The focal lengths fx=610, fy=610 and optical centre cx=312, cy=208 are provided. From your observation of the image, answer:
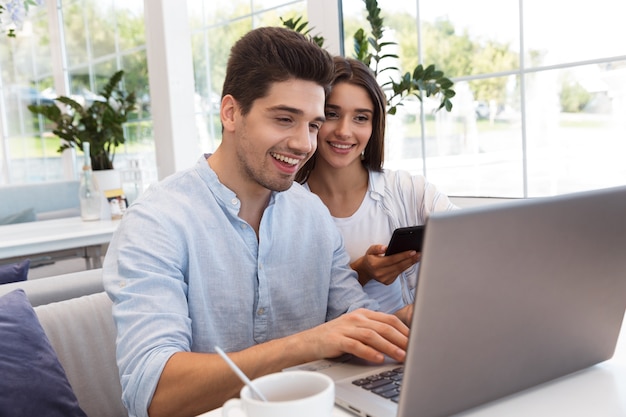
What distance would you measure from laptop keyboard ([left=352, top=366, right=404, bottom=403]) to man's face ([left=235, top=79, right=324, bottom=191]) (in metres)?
0.57

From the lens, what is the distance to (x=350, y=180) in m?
1.97

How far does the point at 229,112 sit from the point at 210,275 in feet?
1.31

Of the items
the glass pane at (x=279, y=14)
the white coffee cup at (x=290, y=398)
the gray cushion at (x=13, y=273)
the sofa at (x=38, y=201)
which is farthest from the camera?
the sofa at (x=38, y=201)

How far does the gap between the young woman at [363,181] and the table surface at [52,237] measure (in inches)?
66.3

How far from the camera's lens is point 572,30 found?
2092 mm

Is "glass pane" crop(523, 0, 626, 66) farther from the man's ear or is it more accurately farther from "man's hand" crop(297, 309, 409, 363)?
"man's hand" crop(297, 309, 409, 363)

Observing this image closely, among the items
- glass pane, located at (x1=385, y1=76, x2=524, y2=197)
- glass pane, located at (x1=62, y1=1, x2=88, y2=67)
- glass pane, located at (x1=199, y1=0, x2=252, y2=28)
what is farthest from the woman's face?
glass pane, located at (x1=62, y1=1, x2=88, y2=67)

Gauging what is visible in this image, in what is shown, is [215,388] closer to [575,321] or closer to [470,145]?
[575,321]

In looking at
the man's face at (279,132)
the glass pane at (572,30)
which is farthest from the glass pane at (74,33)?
the man's face at (279,132)

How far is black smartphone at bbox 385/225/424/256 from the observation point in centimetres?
147

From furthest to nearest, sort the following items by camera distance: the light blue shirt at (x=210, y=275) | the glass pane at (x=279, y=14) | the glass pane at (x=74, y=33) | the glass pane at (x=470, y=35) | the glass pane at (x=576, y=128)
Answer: the glass pane at (x=74, y=33), the glass pane at (x=279, y=14), the glass pane at (x=470, y=35), the glass pane at (x=576, y=128), the light blue shirt at (x=210, y=275)

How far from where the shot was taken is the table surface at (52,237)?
299 cm

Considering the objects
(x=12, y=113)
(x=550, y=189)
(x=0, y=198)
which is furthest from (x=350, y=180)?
(x=12, y=113)

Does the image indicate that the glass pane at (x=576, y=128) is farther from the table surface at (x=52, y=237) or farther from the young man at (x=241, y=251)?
the table surface at (x=52, y=237)
